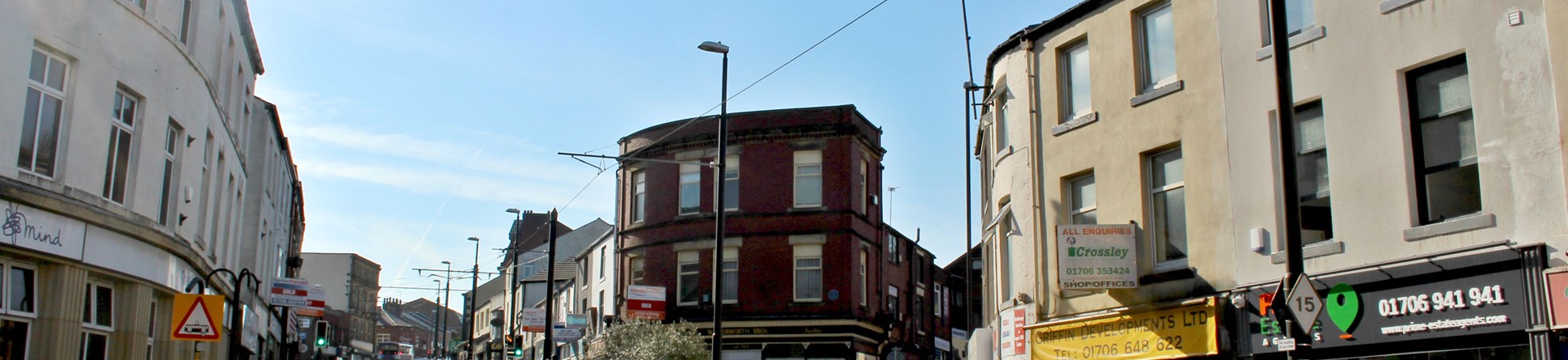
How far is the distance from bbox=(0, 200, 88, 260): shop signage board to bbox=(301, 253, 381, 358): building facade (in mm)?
76990

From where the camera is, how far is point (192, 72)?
21.2 m

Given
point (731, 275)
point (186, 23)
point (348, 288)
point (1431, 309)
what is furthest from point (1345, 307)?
point (348, 288)

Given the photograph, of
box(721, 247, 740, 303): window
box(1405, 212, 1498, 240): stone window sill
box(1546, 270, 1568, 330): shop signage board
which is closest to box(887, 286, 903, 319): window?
box(721, 247, 740, 303): window

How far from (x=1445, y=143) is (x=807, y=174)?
27.8 m

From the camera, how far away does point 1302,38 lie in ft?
49.6

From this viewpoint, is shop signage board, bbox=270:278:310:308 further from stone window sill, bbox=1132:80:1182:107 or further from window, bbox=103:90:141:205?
stone window sill, bbox=1132:80:1182:107

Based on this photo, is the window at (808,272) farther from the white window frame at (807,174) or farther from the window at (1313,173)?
the window at (1313,173)

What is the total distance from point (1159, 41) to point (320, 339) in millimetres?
23260

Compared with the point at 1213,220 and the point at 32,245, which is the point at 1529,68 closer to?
the point at 1213,220

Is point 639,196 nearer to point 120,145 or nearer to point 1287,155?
point 120,145

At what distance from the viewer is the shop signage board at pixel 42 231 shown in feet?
50.0

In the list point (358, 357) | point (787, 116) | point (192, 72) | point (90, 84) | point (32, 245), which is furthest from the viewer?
point (358, 357)

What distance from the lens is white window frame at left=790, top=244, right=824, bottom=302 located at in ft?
129

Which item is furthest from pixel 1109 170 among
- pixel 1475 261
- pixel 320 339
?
pixel 320 339
